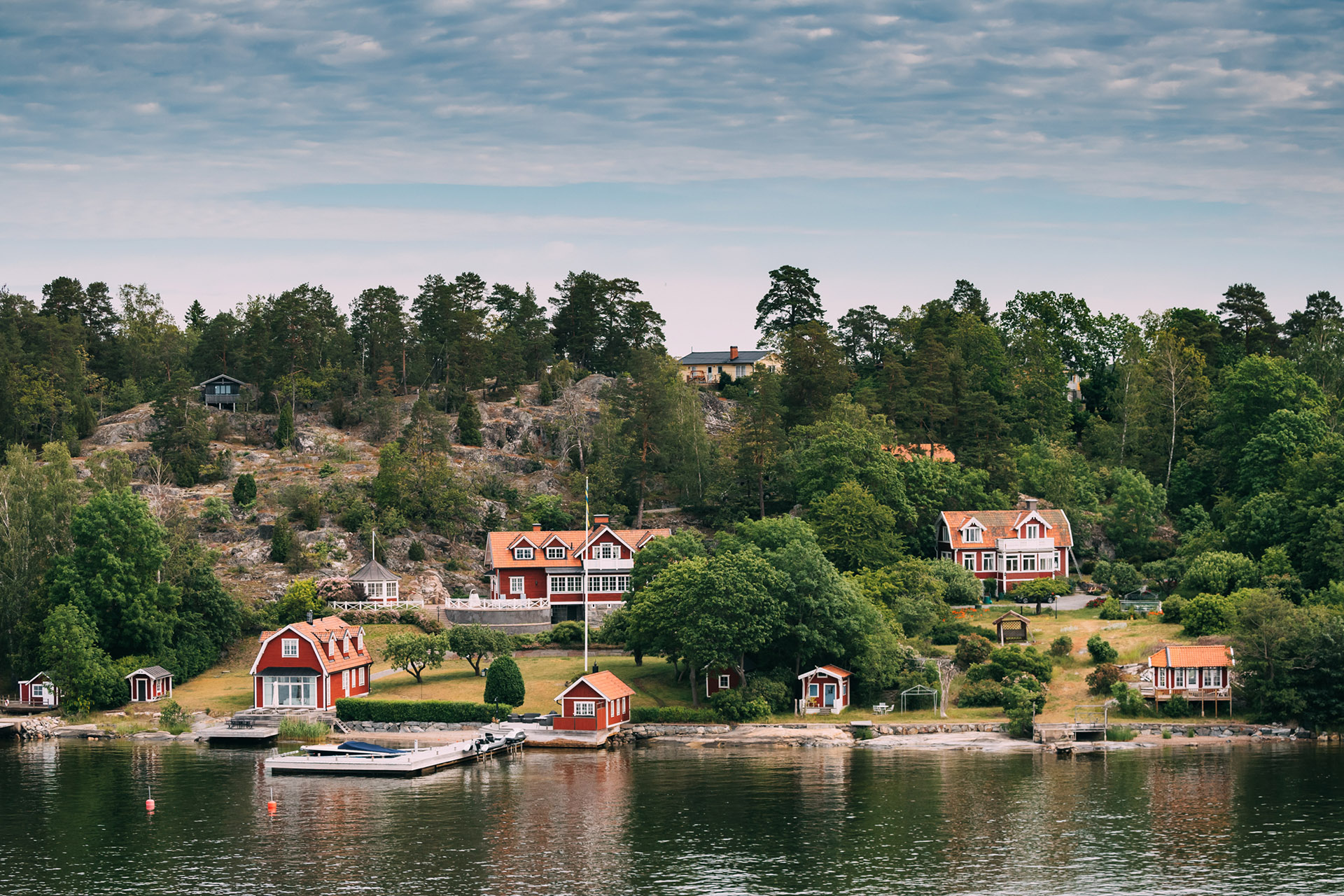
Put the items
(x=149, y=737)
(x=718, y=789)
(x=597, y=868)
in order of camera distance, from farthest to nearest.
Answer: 1. (x=149, y=737)
2. (x=718, y=789)
3. (x=597, y=868)

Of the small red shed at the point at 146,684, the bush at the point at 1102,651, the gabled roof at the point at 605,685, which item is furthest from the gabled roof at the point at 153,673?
the bush at the point at 1102,651

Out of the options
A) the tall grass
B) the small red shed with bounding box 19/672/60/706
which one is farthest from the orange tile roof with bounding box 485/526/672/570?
the small red shed with bounding box 19/672/60/706

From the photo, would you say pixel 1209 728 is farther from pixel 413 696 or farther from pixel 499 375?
pixel 499 375

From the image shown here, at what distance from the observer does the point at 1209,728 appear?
79.9 m

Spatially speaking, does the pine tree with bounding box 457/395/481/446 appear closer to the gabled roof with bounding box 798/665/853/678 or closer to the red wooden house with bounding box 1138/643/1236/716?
the gabled roof with bounding box 798/665/853/678

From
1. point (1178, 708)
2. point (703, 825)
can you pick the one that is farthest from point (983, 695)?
point (703, 825)

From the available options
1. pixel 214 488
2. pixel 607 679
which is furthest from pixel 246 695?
pixel 214 488

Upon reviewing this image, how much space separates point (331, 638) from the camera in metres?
89.3

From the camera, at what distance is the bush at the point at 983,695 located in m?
85.2

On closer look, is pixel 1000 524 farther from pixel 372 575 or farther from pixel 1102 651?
pixel 372 575

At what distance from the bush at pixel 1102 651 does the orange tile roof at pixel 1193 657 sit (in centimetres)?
353

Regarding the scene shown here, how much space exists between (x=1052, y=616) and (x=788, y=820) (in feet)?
148

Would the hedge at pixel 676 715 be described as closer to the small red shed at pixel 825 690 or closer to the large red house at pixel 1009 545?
the small red shed at pixel 825 690

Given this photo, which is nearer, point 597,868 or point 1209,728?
point 597,868
